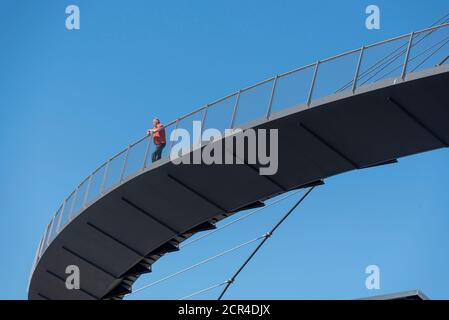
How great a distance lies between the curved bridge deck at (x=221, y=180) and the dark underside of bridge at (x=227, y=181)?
1.0 inches

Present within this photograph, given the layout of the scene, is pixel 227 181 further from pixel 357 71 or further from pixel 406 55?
pixel 406 55

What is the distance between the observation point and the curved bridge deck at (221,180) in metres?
21.6

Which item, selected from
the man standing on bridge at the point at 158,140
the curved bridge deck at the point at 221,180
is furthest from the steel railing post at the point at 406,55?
the man standing on bridge at the point at 158,140

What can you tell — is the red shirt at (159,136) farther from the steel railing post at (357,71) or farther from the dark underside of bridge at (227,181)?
the steel railing post at (357,71)

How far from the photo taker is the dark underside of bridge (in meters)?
21.6

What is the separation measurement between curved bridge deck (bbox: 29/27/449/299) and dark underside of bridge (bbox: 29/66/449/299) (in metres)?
0.03

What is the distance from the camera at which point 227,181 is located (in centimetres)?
2569

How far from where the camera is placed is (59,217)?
30.2 m

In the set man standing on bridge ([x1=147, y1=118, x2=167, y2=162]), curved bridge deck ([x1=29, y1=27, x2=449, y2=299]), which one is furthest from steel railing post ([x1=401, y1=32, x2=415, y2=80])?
man standing on bridge ([x1=147, y1=118, x2=167, y2=162])

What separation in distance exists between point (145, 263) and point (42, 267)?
10.8 feet

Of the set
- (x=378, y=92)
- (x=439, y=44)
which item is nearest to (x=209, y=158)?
(x=378, y=92)

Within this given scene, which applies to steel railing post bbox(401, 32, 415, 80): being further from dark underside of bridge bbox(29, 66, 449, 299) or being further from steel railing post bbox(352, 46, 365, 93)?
steel railing post bbox(352, 46, 365, 93)
